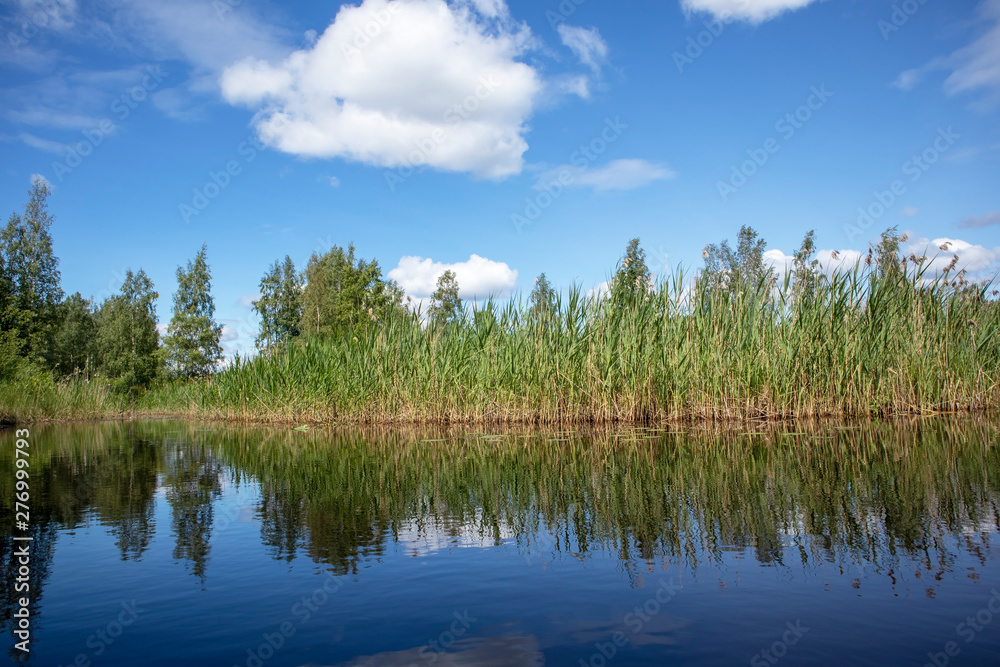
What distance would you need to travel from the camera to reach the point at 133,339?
44.0 m

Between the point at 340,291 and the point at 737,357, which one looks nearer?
the point at 737,357

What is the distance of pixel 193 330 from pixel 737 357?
44143 mm

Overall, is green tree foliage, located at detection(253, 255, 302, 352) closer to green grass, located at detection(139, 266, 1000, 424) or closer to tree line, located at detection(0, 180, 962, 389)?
tree line, located at detection(0, 180, 962, 389)

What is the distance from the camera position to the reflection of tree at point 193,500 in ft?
11.6

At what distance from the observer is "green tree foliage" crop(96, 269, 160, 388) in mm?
43469

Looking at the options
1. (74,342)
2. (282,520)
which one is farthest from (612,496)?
(74,342)

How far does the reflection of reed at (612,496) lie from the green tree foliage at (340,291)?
24.9 meters

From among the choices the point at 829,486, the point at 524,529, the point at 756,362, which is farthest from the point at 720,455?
the point at 756,362

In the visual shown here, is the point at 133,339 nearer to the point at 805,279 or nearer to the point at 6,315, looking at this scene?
the point at 6,315

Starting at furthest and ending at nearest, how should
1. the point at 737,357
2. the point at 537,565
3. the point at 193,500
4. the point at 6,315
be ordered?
1. the point at 6,315
2. the point at 737,357
3. the point at 193,500
4. the point at 537,565

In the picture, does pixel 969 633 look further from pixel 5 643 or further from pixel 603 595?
pixel 5 643

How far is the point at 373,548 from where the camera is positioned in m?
3.36

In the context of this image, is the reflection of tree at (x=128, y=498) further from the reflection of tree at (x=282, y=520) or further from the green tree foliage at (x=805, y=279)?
the green tree foliage at (x=805, y=279)

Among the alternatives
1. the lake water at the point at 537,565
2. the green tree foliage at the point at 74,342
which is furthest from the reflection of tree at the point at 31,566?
the green tree foliage at the point at 74,342
